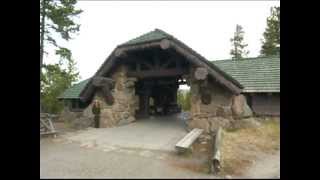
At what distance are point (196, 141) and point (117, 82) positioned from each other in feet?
17.9

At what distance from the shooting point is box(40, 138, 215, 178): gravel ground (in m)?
5.65

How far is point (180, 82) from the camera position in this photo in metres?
16.2

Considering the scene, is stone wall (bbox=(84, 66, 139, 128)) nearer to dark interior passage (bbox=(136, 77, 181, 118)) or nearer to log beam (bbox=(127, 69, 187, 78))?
log beam (bbox=(127, 69, 187, 78))

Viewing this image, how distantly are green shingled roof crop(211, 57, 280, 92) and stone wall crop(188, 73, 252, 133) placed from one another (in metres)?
2.21

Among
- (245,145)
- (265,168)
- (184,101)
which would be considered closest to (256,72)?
(245,145)

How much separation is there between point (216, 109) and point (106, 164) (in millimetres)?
5456

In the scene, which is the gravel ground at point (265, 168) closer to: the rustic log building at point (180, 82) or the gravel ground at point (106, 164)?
A: the gravel ground at point (106, 164)

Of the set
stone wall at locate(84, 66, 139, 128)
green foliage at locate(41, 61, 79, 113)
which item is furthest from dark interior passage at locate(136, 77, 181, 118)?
green foliage at locate(41, 61, 79, 113)

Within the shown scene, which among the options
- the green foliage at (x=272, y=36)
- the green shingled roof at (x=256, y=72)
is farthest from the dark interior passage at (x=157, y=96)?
the green foliage at (x=272, y=36)

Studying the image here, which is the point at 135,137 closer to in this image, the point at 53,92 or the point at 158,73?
the point at 158,73
